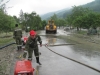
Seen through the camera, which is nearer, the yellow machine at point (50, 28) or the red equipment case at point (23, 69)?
the red equipment case at point (23, 69)

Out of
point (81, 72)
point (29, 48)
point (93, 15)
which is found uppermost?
point (93, 15)

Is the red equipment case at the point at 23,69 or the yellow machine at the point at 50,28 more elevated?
the yellow machine at the point at 50,28

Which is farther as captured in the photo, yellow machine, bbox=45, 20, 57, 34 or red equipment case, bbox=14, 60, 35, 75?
yellow machine, bbox=45, 20, 57, 34

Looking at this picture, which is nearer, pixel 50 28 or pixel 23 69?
pixel 23 69

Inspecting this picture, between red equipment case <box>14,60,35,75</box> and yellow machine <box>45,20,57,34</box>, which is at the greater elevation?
yellow machine <box>45,20,57,34</box>

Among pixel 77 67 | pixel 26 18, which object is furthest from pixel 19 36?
pixel 26 18

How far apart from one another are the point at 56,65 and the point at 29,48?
1.46 m

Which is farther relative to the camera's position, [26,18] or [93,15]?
[26,18]

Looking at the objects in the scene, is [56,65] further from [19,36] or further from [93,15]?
[93,15]

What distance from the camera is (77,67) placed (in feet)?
29.9

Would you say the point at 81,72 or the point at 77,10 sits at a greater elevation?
the point at 77,10

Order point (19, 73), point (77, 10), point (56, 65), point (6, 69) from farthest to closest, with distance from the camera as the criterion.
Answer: point (77, 10)
point (56, 65)
point (6, 69)
point (19, 73)

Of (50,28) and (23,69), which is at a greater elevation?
(50,28)

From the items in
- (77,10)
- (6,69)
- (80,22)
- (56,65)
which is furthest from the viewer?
(77,10)
